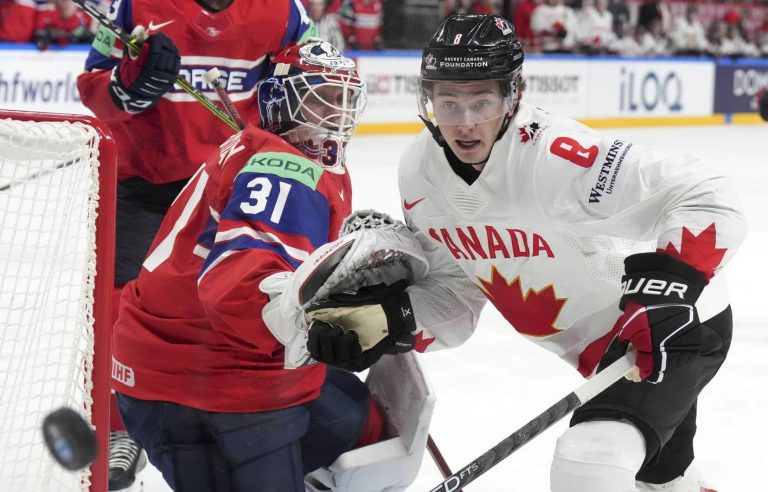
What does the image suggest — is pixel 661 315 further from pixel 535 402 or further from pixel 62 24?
pixel 62 24

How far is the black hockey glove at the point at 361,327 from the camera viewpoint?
1.68 meters

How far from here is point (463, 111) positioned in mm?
1874

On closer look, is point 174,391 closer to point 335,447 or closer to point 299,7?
point 335,447

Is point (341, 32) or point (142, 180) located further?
point (341, 32)

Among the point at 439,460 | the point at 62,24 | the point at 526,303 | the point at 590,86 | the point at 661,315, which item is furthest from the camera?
the point at 590,86

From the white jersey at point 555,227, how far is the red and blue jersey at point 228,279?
0.21 m

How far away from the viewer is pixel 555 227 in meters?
1.94

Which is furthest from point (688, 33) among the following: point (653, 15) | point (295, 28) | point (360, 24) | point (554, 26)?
point (295, 28)

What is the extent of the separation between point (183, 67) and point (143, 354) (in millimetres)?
1189

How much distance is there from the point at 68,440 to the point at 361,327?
0.74m

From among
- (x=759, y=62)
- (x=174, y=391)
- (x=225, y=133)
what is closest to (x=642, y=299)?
(x=174, y=391)

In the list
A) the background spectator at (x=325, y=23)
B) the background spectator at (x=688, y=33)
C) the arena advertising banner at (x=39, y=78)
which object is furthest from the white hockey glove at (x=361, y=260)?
the background spectator at (x=688, y=33)

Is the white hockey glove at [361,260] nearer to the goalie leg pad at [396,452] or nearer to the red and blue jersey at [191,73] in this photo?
the goalie leg pad at [396,452]

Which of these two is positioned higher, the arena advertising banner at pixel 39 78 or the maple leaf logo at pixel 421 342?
the maple leaf logo at pixel 421 342
